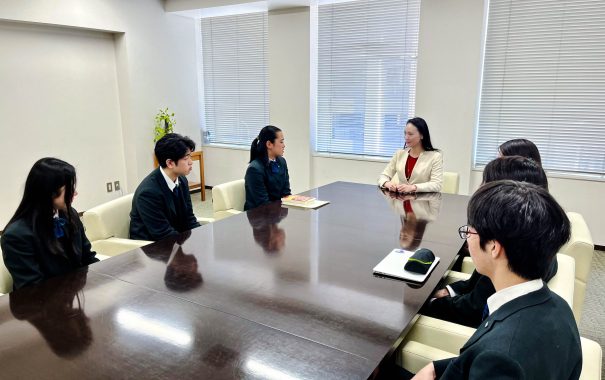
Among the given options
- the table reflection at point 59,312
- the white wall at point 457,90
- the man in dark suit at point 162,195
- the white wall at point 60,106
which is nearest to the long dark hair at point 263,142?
the man in dark suit at point 162,195

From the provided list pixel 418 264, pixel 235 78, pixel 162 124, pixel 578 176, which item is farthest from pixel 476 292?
pixel 235 78

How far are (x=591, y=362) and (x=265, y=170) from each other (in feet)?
7.77

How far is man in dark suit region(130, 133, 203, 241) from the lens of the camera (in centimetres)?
236

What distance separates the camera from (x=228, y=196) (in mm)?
3047

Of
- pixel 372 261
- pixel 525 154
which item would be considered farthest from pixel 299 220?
pixel 525 154

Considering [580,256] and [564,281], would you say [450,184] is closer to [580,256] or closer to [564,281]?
[580,256]

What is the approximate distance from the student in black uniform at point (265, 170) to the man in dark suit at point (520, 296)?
2171 millimetres

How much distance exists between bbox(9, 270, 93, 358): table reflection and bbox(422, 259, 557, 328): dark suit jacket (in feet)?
3.97

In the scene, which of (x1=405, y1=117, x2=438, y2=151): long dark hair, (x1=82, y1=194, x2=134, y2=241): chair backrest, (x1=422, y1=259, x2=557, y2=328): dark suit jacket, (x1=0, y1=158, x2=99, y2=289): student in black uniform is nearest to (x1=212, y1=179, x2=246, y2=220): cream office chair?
(x1=82, y1=194, x2=134, y2=241): chair backrest

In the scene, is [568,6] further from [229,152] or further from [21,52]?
[21,52]

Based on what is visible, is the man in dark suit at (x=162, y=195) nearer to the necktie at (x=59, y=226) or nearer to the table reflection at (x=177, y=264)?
the table reflection at (x=177, y=264)

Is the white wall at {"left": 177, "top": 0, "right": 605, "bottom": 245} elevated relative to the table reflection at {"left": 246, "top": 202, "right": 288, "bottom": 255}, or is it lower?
elevated

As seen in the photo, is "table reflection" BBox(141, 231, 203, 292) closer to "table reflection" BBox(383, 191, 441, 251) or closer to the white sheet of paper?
the white sheet of paper

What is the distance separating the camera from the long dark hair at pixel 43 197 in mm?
1651
